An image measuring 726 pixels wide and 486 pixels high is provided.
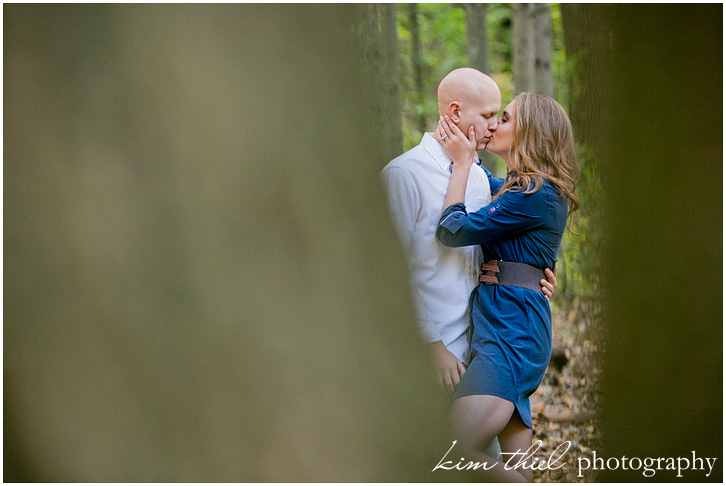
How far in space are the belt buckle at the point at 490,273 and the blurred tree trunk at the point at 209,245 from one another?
0.95 m

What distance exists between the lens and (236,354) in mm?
1047

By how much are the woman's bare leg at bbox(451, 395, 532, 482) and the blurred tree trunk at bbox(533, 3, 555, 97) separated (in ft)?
11.5

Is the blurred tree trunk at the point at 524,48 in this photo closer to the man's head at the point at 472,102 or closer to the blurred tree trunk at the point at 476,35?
the blurred tree trunk at the point at 476,35

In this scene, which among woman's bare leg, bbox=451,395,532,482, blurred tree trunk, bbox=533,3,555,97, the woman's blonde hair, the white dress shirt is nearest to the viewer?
woman's bare leg, bbox=451,395,532,482

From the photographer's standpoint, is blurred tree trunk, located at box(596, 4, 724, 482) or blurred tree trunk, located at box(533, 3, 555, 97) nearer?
blurred tree trunk, located at box(596, 4, 724, 482)

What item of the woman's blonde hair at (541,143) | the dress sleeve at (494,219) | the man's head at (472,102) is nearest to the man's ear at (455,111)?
the man's head at (472,102)

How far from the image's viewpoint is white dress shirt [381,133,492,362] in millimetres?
1867

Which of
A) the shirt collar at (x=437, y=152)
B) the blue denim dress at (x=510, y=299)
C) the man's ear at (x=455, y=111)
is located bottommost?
the blue denim dress at (x=510, y=299)

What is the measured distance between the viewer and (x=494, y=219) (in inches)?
72.4

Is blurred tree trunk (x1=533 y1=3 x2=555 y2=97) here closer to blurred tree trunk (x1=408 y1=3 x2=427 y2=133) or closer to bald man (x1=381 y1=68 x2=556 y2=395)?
blurred tree trunk (x1=408 y1=3 x2=427 y2=133)

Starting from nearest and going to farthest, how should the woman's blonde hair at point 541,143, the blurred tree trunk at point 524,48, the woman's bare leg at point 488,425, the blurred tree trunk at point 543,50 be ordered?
the woman's bare leg at point 488,425 < the woman's blonde hair at point 541,143 < the blurred tree trunk at point 543,50 < the blurred tree trunk at point 524,48

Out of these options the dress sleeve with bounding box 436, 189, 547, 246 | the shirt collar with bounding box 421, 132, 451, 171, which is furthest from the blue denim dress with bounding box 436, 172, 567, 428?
the shirt collar with bounding box 421, 132, 451, 171

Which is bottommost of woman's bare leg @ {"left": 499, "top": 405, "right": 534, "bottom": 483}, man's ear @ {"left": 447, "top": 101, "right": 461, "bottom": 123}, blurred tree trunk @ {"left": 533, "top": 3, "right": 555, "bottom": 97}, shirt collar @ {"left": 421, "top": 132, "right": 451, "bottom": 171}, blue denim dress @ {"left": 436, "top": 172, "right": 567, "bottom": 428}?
woman's bare leg @ {"left": 499, "top": 405, "right": 534, "bottom": 483}

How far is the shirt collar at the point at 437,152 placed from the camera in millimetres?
1941
